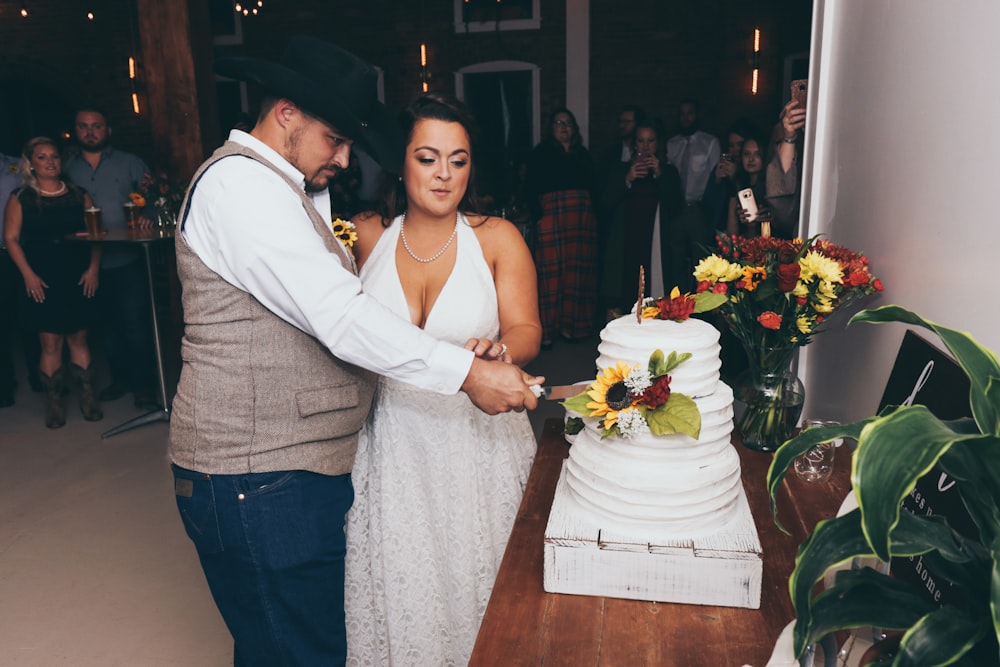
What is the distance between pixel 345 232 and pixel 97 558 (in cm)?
198

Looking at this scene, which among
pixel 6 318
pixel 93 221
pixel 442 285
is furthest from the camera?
pixel 6 318

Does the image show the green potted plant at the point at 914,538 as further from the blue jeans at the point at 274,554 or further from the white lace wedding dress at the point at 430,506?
the white lace wedding dress at the point at 430,506

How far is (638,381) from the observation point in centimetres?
115

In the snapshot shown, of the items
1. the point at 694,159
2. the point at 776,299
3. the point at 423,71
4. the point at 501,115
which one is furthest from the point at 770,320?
the point at 501,115

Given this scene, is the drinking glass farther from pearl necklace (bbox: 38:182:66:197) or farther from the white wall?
pearl necklace (bbox: 38:182:66:197)

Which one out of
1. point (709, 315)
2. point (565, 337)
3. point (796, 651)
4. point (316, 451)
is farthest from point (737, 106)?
point (796, 651)

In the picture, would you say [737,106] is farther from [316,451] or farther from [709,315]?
[316,451]

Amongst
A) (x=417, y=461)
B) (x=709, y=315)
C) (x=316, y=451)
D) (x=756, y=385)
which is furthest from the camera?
(x=709, y=315)

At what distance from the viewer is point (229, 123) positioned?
9.17m

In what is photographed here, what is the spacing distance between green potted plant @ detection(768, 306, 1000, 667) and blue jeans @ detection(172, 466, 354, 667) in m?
1.13

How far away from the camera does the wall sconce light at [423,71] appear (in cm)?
812

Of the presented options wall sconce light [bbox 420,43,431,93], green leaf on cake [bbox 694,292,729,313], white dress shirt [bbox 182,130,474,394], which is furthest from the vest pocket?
wall sconce light [bbox 420,43,431,93]

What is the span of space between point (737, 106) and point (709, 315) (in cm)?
394

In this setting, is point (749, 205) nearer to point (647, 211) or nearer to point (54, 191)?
point (647, 211)
